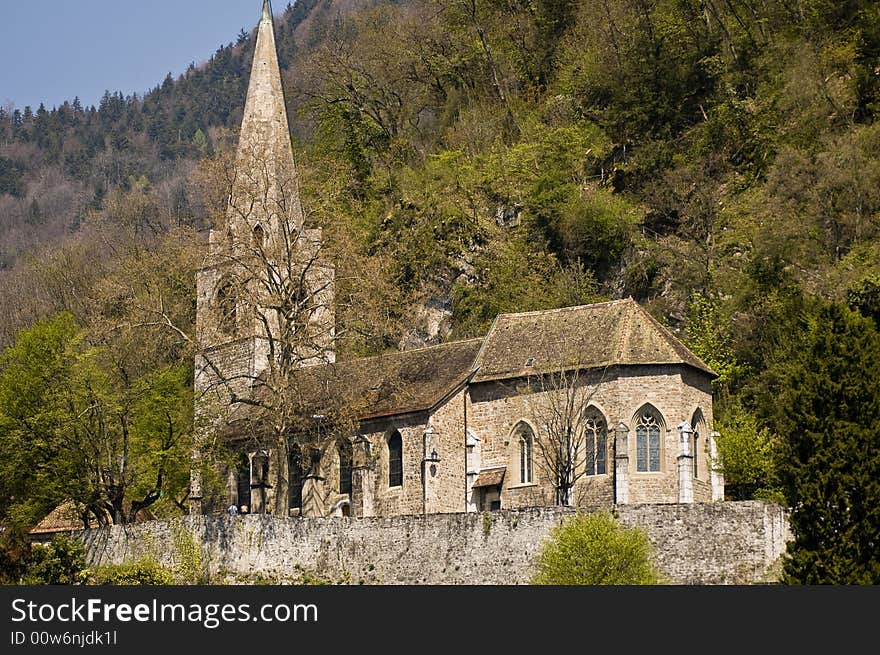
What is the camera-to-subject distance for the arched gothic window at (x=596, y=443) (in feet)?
185

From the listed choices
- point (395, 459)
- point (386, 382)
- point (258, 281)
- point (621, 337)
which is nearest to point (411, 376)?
point (386, 382)

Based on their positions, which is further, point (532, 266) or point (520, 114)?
point (520, 114)

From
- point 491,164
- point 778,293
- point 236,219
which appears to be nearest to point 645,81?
point 491,164

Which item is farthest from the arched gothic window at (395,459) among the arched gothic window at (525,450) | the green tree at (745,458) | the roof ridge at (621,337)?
the green tree at (745,458)

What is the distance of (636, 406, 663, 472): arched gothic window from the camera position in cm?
5625

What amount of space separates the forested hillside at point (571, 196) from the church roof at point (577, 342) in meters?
3.56

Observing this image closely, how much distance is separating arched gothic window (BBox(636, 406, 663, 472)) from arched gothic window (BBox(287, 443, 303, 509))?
521 inches

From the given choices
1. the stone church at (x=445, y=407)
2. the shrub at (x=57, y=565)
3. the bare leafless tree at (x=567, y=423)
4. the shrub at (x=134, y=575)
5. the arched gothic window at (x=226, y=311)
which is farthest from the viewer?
the arched gothic window at (x=226, y=311)

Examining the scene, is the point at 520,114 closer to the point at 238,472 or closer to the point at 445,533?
the point at 238,472

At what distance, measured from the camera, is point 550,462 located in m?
56.1

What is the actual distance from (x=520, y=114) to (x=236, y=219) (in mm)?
29190

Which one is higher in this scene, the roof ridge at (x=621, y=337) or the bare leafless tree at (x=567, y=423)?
the roof ridge at (x=621, y=337)

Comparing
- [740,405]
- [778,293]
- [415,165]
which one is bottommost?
[740,405]

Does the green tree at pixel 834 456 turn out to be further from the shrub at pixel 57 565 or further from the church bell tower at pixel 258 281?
the shrub at pixel 57 565
